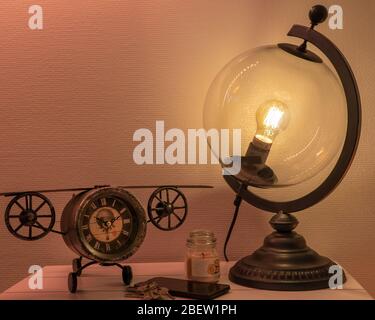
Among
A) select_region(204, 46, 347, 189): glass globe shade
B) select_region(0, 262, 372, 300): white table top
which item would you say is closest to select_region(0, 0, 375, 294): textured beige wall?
select_region(0, 262, 372, 300): white table top

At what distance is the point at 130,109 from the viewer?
127 centimetres

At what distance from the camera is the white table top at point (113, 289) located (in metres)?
0.90

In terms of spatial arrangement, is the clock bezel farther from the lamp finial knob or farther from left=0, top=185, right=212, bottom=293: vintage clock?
the lamp finial knob

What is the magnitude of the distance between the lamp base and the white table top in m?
0.01

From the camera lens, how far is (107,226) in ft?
3.21

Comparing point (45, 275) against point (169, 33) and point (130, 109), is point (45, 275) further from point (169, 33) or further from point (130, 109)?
point (169, 33)

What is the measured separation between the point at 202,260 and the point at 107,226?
7.6 inches

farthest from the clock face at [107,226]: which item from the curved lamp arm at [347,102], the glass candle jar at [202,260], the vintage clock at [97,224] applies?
the curved lamp arm at [347,102]

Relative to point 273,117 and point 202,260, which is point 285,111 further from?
point 202,260

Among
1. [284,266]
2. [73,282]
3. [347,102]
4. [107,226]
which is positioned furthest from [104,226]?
[347,102]

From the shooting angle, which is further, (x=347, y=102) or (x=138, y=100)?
(x=138, y=100)

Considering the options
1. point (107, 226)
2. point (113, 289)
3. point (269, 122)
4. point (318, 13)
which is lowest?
point (113, 289)

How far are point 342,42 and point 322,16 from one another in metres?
0.30

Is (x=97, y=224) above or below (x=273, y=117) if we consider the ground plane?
below
